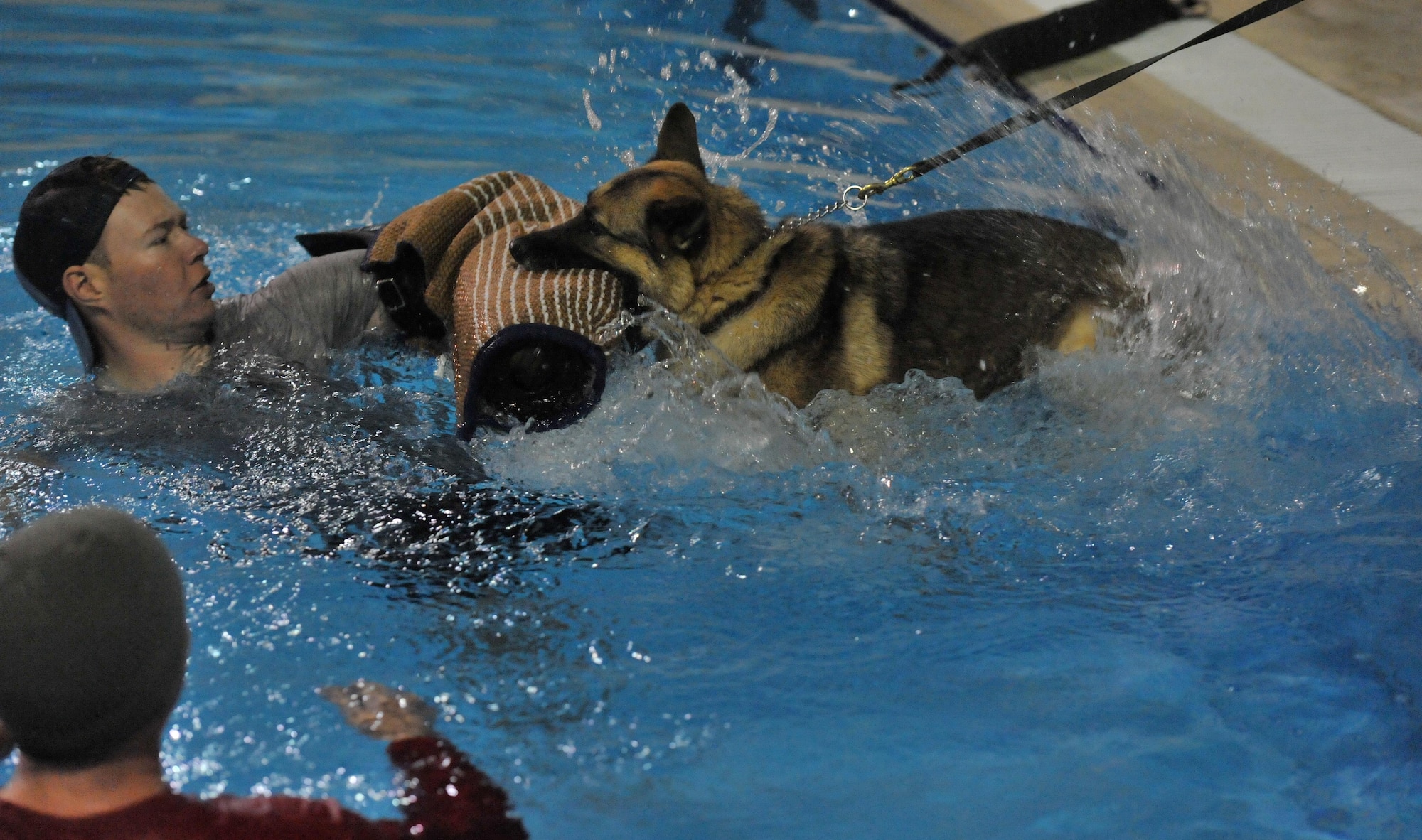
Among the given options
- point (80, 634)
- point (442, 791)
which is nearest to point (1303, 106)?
point (442, 791)

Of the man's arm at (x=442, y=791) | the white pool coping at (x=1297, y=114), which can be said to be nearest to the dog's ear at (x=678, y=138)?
the man's arm at (x=442, y=791)

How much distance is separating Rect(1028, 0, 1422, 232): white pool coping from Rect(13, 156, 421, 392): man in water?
4552 millimetres

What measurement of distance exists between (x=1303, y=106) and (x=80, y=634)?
20.7ft

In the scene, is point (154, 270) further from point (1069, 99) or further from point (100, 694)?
point (1069, 99)

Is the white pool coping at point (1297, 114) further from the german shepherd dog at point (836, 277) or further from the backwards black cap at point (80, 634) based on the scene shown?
the backwards black cap at point (80, 634)

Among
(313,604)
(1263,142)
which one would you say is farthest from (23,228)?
(1263,142)

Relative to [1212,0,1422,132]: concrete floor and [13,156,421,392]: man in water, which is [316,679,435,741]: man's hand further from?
[1212,0,1422,132]: concrete floor

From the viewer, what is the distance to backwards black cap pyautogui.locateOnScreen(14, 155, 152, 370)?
3061 mm

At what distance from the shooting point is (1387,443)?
350 cm

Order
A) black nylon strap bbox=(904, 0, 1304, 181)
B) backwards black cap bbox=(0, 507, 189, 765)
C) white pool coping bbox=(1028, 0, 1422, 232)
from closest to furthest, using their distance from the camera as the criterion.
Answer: backwards black cap bbox=(0, 507, 189, 765), black nylon strap bbox=(904, 0, 1304, 181), white pool coping bbox=(1028, 0, 1422, 232)

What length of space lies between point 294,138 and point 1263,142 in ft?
17.2

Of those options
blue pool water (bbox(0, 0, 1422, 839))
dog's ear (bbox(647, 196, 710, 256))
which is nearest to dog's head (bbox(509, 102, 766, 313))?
dog's ear (bbox(647, 196, 710, 256))

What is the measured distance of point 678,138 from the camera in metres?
3.47

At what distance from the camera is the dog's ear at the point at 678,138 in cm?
345
